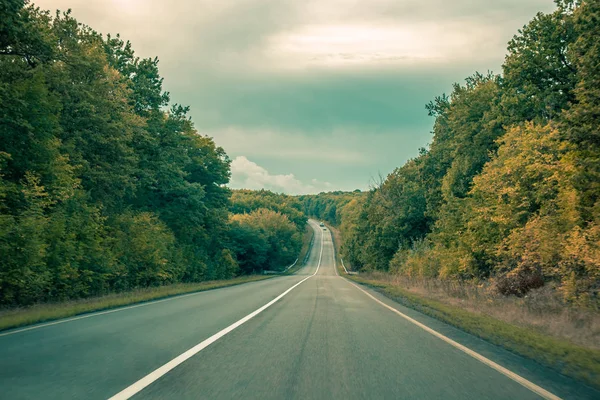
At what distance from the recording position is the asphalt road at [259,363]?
4793 mm

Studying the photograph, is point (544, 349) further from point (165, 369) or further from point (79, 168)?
point (79, 168)

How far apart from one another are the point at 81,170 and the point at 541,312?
21346 mm

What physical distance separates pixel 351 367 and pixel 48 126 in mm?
16687

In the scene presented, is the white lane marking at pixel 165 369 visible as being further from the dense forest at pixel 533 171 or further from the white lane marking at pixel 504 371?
the dense forest at pixel 533 171

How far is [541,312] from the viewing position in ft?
44.5

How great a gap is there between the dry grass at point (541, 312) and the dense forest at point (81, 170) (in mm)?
15281

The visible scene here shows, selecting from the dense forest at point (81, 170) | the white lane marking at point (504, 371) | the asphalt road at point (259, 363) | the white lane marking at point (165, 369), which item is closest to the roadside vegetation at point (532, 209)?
the white lane marking at point (504, 371)

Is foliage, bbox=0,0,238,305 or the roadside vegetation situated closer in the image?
the roadside vegetation

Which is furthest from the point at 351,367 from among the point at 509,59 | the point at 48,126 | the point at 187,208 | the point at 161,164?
the point at 187,208

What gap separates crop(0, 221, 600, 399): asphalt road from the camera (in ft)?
15.7

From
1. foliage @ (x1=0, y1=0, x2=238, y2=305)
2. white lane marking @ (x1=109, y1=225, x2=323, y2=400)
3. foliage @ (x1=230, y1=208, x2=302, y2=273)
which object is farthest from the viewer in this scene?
foliage @ (x1=230, y1=208, x2=302, y2=273)

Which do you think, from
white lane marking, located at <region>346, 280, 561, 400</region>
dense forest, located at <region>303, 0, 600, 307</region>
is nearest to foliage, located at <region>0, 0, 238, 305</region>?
white lane marking, located at <region>346, 280, 561, 400</region>

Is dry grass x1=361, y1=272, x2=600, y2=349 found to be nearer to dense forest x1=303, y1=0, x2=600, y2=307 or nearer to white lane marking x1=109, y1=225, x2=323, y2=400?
A: dense forest x1=303, y1=0, x2=600, y2=307

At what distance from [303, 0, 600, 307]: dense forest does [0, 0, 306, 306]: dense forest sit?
17.4 m
